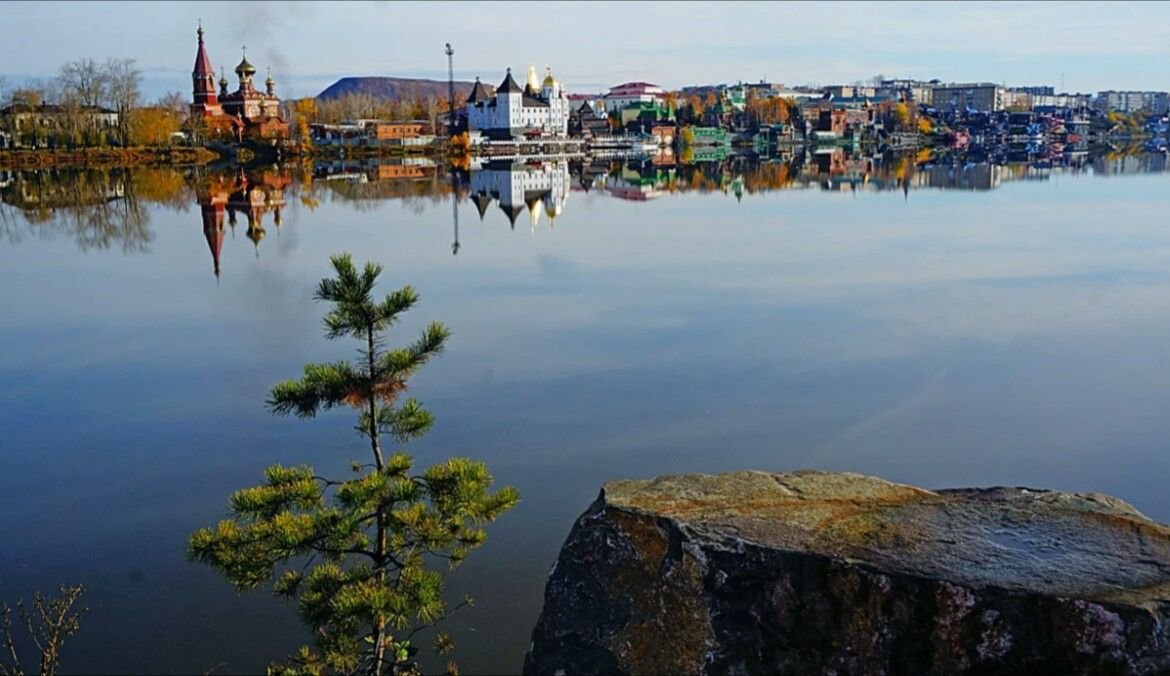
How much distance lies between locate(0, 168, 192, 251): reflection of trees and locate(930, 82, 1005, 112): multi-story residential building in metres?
97.5

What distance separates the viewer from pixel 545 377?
24.0 feet

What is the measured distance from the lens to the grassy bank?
4144 cm

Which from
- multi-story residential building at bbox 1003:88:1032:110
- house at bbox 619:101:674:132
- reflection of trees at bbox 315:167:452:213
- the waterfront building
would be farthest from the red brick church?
multi-story residential building at bbox 1003:88:1032:110

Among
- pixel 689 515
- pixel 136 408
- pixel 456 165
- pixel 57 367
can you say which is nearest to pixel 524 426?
pixel 136 408

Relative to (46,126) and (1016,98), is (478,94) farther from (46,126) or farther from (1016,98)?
(1016,98)

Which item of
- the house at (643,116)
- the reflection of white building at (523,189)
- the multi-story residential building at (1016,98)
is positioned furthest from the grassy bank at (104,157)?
the multi-story residential building at (1016,98)

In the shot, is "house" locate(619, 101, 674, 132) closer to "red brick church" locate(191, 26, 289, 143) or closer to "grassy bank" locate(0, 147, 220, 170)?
"red brick church" locate(191, 26, 289, 143)

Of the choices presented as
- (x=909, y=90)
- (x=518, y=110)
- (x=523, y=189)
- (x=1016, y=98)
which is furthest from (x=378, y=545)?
(x=1016, y=98)

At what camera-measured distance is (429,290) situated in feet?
37.4

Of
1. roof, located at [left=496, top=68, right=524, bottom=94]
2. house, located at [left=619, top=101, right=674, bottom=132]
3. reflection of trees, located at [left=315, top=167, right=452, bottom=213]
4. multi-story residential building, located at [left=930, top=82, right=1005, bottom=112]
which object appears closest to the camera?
reflection of trees, located at [left=315, top=167, right=452, bottom=213]

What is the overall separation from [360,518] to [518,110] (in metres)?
61.2

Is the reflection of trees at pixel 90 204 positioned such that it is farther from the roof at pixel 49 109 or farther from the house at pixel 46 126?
the roof at pixel 49 109

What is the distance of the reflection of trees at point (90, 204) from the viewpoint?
17656 mm

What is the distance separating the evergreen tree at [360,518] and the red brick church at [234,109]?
161 ft
